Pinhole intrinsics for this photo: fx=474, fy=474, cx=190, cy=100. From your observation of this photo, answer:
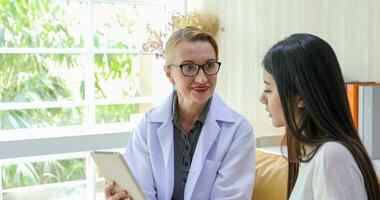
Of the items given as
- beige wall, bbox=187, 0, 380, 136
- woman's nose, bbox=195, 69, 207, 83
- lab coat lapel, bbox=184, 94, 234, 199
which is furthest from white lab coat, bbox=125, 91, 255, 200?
beige wall, bbox=187, 0, 380, 136

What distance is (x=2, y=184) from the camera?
13.8ft

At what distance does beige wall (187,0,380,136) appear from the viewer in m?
2.58

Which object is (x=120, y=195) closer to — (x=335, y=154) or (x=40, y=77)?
(x=335, y=154)

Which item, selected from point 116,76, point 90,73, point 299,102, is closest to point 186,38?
point 299,102

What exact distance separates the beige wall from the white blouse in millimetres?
1636

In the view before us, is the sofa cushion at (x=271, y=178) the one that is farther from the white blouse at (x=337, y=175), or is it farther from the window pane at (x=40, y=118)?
the window pane at (x=40, y=118)

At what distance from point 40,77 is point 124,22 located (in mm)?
981

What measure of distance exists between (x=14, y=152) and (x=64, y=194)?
96 centimetres

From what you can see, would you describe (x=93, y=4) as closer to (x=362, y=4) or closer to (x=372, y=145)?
(x=362, y=4)

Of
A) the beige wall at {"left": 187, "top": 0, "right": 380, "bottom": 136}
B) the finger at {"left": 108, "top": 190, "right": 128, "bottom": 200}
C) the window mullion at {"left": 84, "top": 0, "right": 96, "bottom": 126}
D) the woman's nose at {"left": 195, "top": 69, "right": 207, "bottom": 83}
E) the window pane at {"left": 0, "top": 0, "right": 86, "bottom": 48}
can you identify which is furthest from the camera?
the window mullion at {"left": 84, "top": 0, "right": 96, "bottom": 126}

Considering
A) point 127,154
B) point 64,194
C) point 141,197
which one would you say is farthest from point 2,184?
point 141,197

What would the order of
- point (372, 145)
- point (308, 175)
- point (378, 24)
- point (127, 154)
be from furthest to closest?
1. point (378, 24)
2. point (372, 145)
3. point (127, 154)
4. point (308, 175)

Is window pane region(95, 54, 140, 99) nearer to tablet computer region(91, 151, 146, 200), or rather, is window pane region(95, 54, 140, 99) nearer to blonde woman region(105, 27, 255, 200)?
blonde woman region(105, 27, 255, 200)

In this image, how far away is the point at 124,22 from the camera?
15.4ft
